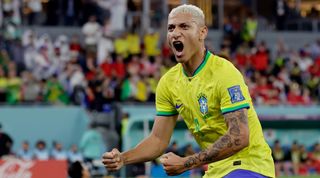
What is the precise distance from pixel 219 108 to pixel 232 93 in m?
0.26

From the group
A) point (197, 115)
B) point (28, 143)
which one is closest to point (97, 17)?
point (28, 143)

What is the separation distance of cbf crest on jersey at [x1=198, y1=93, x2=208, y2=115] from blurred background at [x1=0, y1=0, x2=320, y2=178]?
13179 millimetres

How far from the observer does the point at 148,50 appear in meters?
27.1

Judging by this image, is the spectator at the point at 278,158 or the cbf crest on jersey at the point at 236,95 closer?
the cbf crest on jersey at the point at 236,95

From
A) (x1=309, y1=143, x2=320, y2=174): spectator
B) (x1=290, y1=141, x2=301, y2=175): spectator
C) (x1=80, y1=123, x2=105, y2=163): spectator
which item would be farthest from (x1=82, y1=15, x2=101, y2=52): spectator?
(x1=309, y1=143, x2=320, y2=174): spectator

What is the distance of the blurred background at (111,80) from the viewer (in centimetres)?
2291

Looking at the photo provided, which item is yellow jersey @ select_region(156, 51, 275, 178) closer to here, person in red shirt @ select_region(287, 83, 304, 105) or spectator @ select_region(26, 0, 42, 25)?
person in red shirt @ select_region(287, 83, 304, 105)

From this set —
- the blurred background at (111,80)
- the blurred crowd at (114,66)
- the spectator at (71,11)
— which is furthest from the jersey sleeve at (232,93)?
the spectator at (71,11)

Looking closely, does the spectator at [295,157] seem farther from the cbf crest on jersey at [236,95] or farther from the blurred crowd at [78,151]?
the cbf crest on jersey at [236,95]

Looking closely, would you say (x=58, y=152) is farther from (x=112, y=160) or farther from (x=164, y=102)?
(x=112, y=160)

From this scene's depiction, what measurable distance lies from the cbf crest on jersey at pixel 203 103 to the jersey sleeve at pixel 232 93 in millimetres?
157

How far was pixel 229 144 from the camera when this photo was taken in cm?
646

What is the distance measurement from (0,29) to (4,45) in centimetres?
136

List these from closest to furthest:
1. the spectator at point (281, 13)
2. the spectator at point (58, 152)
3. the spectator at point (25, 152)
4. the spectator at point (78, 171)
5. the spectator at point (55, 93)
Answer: the spectator at point (78, 171)
the spectator at point (25, 152)
the spectator at point (58, 152)
the spectator at point (55, 93)
the spectator at point (281, 13)
